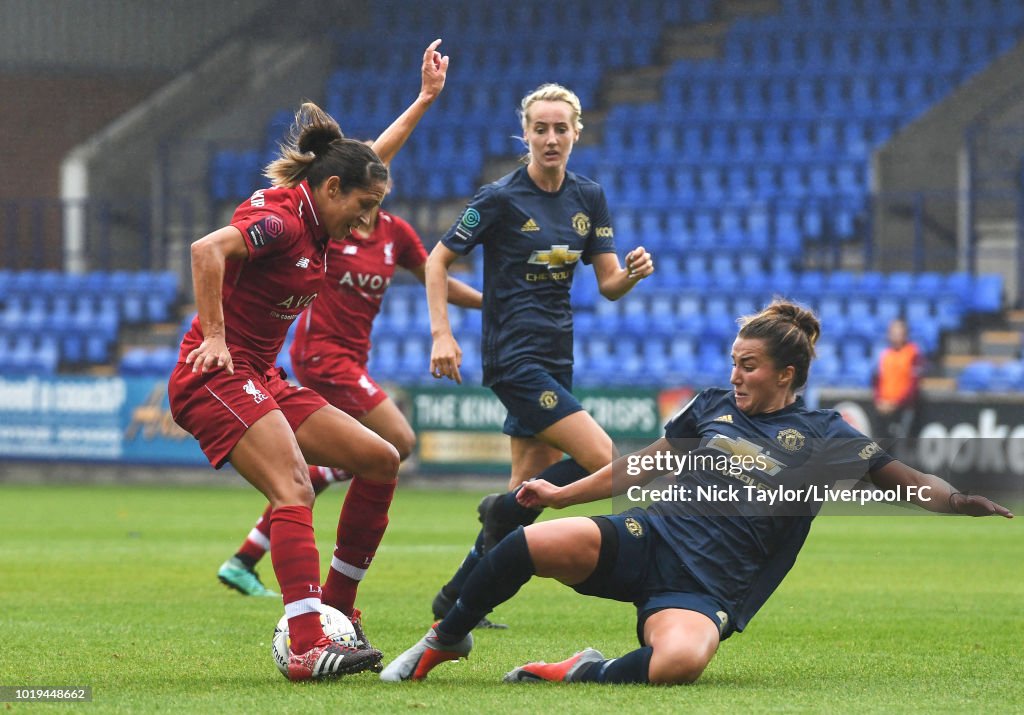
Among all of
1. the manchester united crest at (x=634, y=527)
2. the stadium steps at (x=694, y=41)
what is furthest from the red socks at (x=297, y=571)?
the stadium steps at (x=694, y=41)

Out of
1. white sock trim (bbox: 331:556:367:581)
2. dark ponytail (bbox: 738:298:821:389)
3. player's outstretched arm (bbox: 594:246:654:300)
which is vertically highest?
player's outstretched arm (bbox: 594:246:654:300)

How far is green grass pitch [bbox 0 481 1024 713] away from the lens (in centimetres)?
500

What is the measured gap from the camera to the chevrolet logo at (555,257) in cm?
733

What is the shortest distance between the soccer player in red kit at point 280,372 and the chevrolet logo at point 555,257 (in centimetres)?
152

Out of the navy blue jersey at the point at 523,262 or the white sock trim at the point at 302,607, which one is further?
the navy blue jersey at the point at 523,262

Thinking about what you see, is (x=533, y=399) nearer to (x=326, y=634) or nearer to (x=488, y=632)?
(x=488, y=632)

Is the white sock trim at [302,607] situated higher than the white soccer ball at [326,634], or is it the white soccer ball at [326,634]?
the white sock trim at [302,607]

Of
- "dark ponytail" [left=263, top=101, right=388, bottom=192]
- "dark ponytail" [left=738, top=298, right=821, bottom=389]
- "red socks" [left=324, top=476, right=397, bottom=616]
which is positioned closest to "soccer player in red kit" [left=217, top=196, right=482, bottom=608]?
"red socks" [left=324, top=476, right=397, bottom=616]

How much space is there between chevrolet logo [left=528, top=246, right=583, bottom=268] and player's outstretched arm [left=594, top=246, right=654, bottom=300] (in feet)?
0.45

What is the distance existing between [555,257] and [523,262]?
152 millimetres

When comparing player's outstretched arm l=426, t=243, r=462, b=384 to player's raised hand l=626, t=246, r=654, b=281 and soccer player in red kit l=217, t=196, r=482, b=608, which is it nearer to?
player's raised hand l=626, t=246, r=654, b=281

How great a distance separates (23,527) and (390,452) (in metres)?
7.81

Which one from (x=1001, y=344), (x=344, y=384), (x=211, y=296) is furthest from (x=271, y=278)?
(x=1001, y=344)

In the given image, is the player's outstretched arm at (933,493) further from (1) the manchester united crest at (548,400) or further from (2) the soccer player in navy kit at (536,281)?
(1) the manchester united crest at (548,400)
